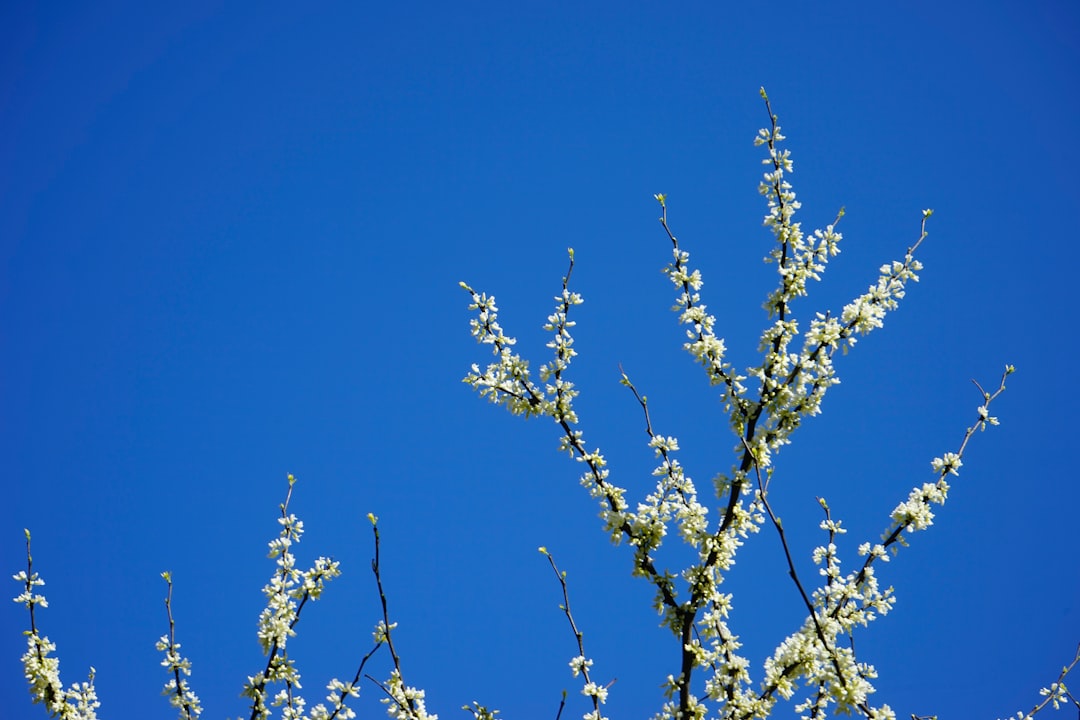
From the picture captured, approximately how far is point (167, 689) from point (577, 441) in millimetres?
3860

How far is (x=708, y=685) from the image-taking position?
5.99 metres

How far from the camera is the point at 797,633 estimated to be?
20.1 ft

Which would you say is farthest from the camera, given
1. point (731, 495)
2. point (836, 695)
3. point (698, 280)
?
point (698, 280)

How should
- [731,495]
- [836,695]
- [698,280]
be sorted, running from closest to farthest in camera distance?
[836,695]
[731,495]
[698,280]

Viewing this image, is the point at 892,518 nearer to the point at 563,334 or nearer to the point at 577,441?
the point at 577,441

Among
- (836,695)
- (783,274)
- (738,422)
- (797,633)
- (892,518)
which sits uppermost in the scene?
(783,274)

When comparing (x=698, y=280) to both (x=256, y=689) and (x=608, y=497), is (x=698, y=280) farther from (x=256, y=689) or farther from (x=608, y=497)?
(x=256, y=689)

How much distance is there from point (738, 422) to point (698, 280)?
3.83ft

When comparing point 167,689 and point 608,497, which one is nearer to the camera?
point 608,497

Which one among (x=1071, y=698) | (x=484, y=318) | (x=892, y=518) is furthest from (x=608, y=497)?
(x=1071, y=698)

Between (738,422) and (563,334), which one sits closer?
(738,422)

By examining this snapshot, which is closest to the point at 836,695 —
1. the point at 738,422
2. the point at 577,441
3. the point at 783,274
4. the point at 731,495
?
the point at 731,495

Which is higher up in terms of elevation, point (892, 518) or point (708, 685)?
point (892, 518)

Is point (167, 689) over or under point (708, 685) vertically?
over
